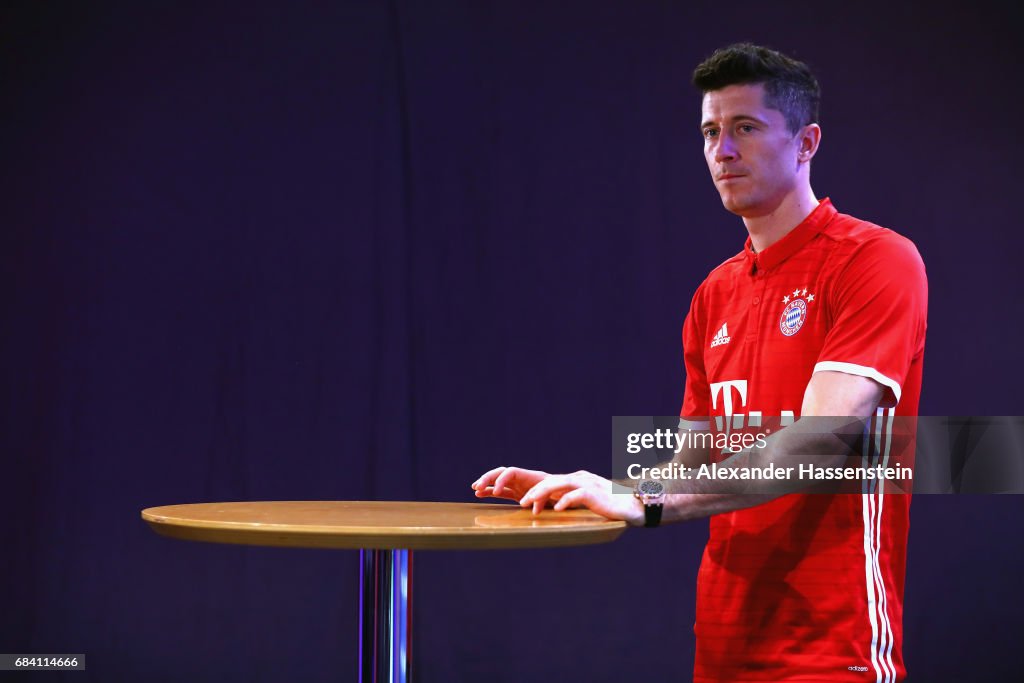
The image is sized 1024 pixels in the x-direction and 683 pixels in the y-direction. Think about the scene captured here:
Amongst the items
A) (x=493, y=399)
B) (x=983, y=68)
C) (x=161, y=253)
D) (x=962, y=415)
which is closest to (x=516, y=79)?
(x=493, y=399)

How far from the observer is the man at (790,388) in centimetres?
144

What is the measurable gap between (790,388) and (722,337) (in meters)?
0.21

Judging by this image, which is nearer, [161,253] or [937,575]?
[161,253]

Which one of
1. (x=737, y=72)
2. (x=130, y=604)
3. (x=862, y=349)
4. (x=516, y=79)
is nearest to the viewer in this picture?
(x=862, y=349)

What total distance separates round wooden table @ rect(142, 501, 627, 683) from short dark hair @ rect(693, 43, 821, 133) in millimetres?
807

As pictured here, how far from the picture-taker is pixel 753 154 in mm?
1693

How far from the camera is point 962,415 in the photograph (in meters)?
3.66

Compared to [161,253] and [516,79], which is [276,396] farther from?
[516,79]

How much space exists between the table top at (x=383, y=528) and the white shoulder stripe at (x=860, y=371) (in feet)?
1.28

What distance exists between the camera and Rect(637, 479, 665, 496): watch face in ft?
4.71

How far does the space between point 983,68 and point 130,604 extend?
12.0ft

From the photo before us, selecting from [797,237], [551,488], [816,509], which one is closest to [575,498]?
[551,488]

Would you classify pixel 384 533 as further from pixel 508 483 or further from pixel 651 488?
pixel 508 483

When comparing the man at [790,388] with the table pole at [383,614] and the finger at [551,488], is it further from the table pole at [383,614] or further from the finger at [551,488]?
the table pole at [383,614]
